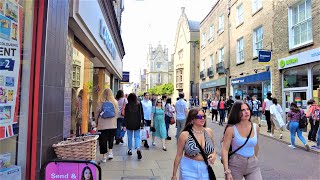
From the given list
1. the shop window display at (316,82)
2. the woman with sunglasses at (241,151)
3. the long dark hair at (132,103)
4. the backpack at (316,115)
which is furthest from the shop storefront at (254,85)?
the woman with sunglasses at (241,151)

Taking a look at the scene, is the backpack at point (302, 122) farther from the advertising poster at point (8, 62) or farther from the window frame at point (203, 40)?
the window frame at point (203, 40)

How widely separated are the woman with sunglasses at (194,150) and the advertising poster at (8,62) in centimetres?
192

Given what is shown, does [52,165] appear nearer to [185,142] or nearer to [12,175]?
[12,175]

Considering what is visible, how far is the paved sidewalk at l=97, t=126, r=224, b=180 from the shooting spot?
546 centimetres

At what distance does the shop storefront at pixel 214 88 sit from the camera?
2436 centimetres

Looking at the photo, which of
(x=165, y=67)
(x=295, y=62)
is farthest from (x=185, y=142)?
(x=165, y=67)

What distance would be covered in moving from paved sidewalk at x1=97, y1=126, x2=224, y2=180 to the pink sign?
2252 mm

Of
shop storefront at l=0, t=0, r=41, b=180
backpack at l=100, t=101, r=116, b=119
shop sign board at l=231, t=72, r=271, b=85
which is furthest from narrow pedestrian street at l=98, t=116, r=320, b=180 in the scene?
shop sign board at l=231, t=72, r=271, b=85

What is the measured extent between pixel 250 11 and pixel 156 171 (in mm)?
15751

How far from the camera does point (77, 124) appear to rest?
25.4ft

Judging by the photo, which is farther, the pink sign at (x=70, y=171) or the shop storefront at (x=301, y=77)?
the shop storefront at (x=301, y=77)

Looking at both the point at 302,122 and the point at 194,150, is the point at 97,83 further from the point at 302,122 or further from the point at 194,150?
the point at 194,150

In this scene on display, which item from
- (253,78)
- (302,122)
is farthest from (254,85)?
(302,122)

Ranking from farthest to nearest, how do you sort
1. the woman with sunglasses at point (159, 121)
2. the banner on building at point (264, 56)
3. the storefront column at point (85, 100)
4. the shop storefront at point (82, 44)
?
the banner on building at point (264, 56) < the storefront column at point (85, 100) < the woman with sunglasses at point (159, 121) < the shop storefront at point (82, 44)
